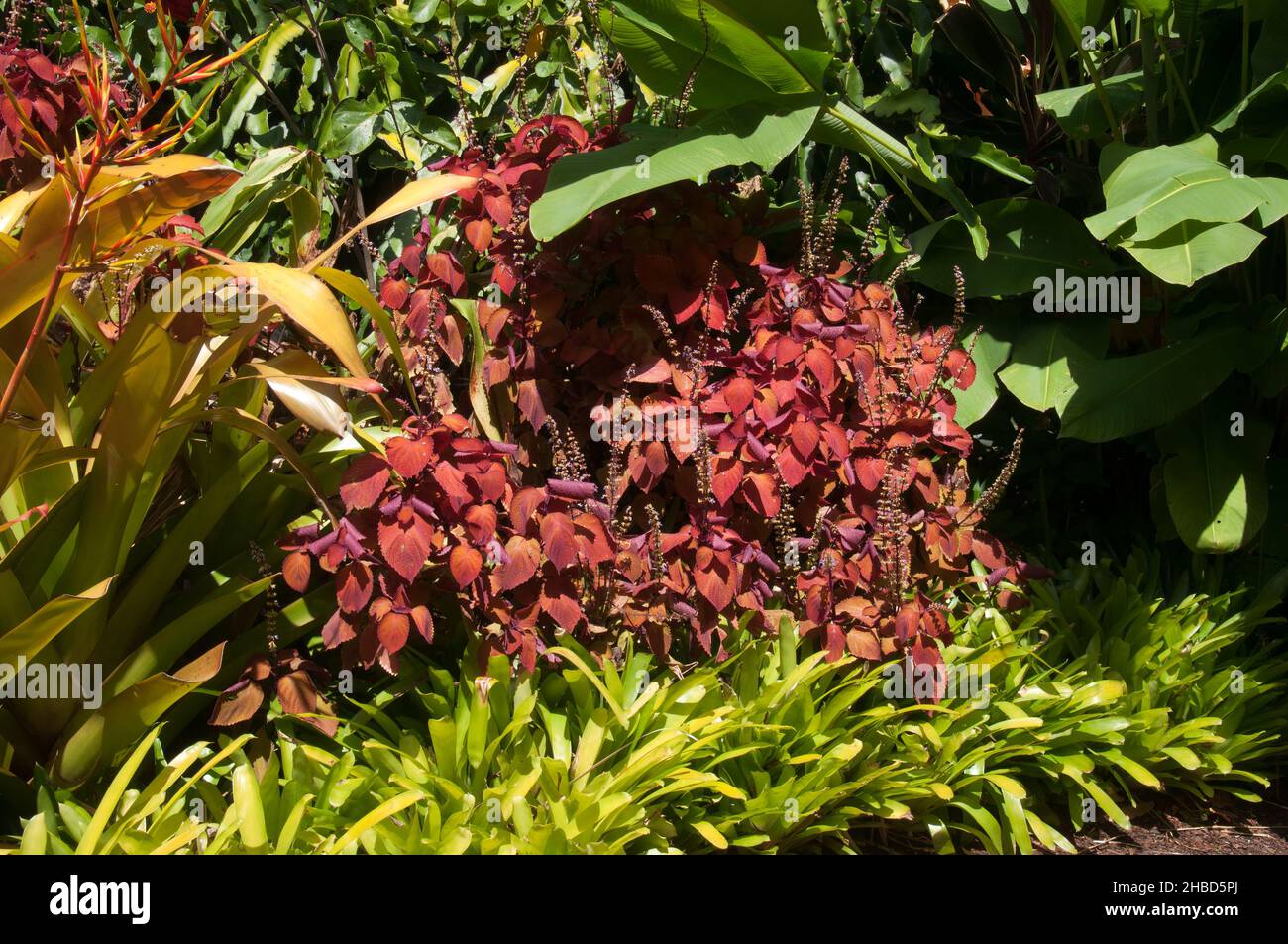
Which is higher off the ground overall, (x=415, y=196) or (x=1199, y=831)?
(x=415, y=196)

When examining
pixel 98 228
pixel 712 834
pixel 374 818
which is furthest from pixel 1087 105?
pixel 374 818

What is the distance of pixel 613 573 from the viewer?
2789 mm

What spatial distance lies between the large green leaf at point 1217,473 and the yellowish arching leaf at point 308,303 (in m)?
2.35

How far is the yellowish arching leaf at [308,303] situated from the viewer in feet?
7.07

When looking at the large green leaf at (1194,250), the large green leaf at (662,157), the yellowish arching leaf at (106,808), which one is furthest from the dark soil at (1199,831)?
the yellowish arching leaf at (106,808)

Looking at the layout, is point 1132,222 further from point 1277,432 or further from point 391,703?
point 391,703

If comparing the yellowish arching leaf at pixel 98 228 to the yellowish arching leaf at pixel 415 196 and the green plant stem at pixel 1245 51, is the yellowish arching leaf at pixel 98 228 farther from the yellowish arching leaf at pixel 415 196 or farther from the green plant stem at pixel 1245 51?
the green plant stem at pixel 1245 51

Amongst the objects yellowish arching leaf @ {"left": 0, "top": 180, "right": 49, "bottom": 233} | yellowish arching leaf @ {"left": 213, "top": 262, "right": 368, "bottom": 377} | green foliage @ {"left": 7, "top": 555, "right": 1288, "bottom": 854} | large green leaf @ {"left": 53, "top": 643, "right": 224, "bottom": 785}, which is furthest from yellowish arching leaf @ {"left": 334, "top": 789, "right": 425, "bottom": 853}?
yellowish arching leaf @ {"left": 0, "top": 180, "right": 49, "bottom": 233}

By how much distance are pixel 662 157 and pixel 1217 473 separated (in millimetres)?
1844

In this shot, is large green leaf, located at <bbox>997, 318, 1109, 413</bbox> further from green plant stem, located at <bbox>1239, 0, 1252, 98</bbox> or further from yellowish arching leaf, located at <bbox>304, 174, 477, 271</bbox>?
yellowish arching leaf, located at <bbox>304, 174, 477, 271</bbox>

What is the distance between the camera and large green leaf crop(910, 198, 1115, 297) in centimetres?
351

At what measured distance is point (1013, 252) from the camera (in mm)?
3576

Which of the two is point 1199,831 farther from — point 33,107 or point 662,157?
point 33,107

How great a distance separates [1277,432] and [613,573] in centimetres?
233
